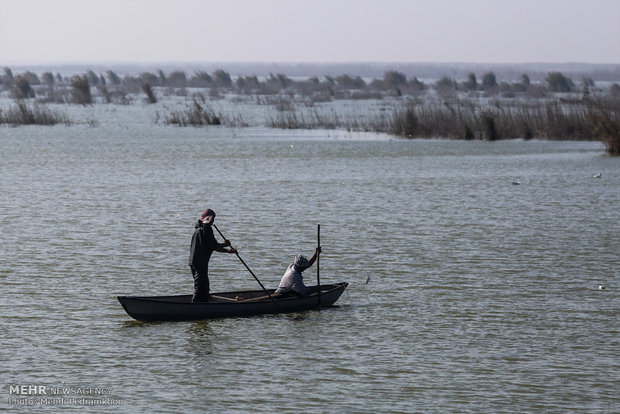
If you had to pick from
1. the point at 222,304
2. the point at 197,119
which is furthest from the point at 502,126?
the point at 222,304

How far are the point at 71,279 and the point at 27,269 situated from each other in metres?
1.28

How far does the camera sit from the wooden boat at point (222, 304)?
15795 millimetres

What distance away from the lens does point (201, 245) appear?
53.5 feet

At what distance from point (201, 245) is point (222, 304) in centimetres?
91

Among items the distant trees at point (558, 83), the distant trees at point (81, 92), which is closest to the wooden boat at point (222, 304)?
the distant trees at point (81, 92)

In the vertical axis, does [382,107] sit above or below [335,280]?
above

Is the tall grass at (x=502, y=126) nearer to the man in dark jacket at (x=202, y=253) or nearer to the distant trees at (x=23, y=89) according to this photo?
the man in dark jacket at (x=202, y=253)

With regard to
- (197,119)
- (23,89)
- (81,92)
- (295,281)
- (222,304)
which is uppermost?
(23,89)

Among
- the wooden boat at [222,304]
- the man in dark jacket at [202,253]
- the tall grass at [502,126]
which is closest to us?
the wooden boat at [222,304]

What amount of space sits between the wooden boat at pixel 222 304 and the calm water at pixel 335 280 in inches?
6.2

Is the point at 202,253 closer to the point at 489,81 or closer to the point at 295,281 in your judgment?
the point at 295,281

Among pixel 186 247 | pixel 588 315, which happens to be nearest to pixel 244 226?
pixel 186 247

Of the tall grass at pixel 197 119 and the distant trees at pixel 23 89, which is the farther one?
the distant trees at pixel 23 89

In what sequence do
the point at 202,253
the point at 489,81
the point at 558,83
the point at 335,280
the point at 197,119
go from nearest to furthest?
the point at 202,253 < the point at 335,280 < the point at 197,119 < the point at 558,83 < the point at 489,81
